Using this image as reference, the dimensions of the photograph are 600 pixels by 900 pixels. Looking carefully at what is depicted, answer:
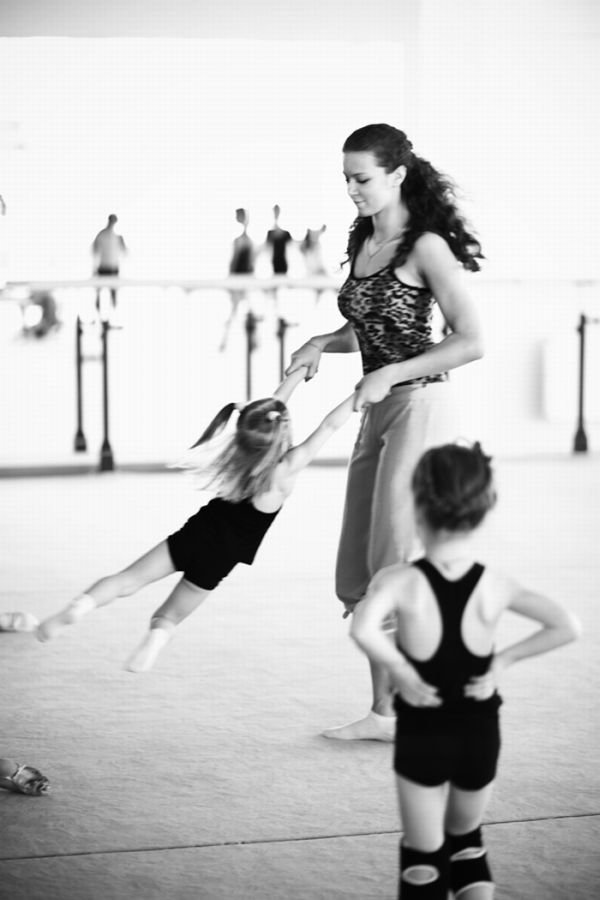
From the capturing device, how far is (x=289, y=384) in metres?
3.05

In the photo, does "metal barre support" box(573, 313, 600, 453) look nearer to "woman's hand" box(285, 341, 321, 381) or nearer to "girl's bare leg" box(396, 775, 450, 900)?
"woman's hand" box(285, 341, 321, 381)

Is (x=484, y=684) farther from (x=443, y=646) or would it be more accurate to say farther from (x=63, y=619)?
(x=63, y=619)

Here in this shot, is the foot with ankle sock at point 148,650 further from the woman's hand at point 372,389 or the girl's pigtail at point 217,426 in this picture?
the woman's hand at point 372,389

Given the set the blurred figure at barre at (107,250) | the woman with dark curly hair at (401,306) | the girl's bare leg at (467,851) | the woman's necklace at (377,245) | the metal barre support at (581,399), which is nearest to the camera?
the girl's bare leg at (467,851)

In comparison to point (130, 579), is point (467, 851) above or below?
below

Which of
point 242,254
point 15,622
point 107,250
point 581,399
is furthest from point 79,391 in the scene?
point 242,254

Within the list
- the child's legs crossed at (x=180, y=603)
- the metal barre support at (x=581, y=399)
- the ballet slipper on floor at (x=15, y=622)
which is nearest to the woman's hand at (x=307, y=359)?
the child's legs crossed at (x=180, y=603)

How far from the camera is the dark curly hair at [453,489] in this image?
1.88m

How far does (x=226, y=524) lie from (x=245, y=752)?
61cm

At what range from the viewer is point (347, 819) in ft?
8.75

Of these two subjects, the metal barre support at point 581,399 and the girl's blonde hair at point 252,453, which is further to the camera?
the metal barre support at point 581,399

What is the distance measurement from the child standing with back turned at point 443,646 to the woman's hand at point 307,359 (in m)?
1.18

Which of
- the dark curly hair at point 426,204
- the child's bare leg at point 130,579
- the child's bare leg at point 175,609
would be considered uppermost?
the dark curly hair at point 426,204

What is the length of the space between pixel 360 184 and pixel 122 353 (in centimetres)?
1029
